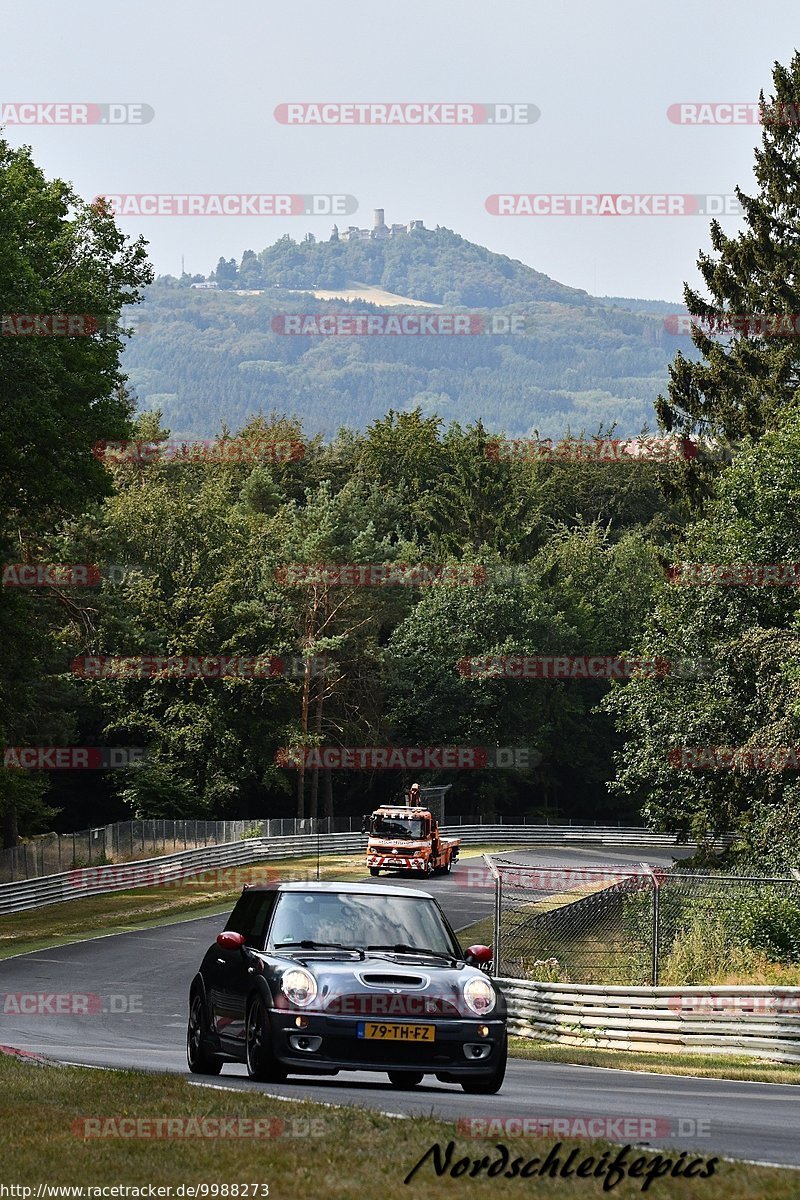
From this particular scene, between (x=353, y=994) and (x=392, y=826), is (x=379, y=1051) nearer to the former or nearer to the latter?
(x=353, y=994)

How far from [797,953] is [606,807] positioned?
73871 millimetres

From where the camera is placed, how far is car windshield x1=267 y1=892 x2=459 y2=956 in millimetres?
13680

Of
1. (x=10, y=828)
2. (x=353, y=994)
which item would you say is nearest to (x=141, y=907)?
(x=10, y=828)

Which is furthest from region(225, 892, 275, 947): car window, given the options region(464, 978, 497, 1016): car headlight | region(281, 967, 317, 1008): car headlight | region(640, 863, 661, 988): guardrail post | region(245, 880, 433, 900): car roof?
region(640, 863, 661, 988): guardrail post

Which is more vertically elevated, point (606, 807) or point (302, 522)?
point (302, 522)

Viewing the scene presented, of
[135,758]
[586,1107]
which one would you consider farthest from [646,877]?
[135,758]

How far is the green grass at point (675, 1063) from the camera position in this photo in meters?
17.5

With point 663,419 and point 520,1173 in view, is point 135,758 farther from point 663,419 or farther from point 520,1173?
point 520,1173

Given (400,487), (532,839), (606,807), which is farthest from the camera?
(400,487)

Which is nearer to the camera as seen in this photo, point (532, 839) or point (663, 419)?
point (663, 419)

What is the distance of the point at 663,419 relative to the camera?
5622cm

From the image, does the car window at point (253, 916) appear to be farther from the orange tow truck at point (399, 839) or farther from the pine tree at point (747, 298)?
the pine tree at point (747, 298)

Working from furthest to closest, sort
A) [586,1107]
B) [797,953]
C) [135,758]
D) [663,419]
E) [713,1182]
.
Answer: [135,758]
[663,419]
[797,953]
[586,1107]
[713,1182]

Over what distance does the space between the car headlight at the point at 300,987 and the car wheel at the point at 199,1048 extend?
186cm
